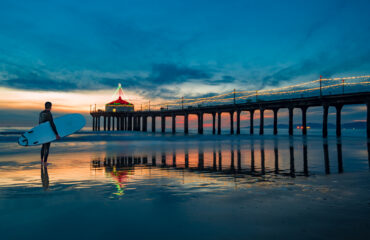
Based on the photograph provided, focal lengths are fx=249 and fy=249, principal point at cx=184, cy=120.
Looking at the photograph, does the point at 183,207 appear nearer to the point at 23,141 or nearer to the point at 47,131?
the point at 47,131

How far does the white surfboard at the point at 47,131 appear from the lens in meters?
11.3

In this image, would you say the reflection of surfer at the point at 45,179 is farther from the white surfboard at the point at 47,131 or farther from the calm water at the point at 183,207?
the white surfboard at the point at 47,131

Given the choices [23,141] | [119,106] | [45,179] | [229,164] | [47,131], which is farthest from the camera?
[119,106]

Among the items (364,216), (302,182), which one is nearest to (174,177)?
(302,182)

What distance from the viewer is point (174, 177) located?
306 inches

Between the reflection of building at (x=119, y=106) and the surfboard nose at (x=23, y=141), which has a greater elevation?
the reflection of building at (x=119, y=106)

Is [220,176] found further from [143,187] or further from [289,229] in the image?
[289,229]

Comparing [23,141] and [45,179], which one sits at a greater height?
[23,141]

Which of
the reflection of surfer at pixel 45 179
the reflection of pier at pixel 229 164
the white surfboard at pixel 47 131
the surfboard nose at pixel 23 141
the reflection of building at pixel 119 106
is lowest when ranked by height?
the reflection of pier at pixel 229 164

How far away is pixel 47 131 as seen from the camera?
11570mm

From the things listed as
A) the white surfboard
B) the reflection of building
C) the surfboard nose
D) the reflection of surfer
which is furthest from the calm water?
the reflection of building

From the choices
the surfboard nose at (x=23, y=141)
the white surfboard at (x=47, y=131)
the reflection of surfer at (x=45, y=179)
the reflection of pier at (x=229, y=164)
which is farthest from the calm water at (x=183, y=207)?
the surfboard nose at (x=23, y=141)

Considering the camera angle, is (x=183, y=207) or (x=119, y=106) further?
(x=119, y=106)


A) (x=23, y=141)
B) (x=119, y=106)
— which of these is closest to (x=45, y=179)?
(x=23, y=141)
